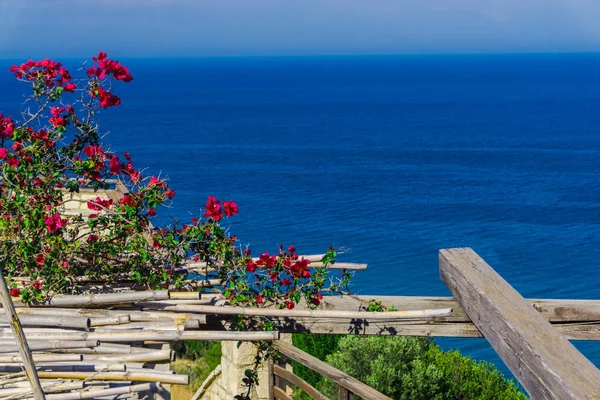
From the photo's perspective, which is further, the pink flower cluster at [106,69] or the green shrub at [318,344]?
the green shrub at [318,344]

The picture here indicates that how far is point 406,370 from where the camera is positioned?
13.9 m

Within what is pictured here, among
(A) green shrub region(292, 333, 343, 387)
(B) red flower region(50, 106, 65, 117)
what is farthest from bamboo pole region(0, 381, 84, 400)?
(A) green shrub region(292, 333, 343, 387)

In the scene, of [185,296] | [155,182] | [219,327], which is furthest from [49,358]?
[155,182]

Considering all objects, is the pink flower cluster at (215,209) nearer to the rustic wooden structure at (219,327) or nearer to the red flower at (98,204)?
the rustic wooden structure at (219,327)

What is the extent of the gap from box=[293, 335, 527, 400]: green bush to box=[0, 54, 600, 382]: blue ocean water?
4.97m

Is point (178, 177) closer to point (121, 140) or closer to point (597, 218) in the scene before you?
point (121, 140)

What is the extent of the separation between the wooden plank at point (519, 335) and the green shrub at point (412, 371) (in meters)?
9.21

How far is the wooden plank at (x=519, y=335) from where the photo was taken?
2346 mm

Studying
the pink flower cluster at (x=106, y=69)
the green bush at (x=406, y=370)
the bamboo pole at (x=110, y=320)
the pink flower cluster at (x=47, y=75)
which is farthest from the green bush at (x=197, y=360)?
the bamboo pole at (x=110, y=320)

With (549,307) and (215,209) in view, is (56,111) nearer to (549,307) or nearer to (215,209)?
(215,209)

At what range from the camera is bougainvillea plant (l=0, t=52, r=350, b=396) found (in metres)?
4.02

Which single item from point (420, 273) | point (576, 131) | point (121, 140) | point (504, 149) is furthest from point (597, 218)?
point (121, 140)

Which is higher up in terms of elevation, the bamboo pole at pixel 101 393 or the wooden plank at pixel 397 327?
the wooden plank at pixel 397 327

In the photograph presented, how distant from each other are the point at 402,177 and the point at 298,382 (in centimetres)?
4892
